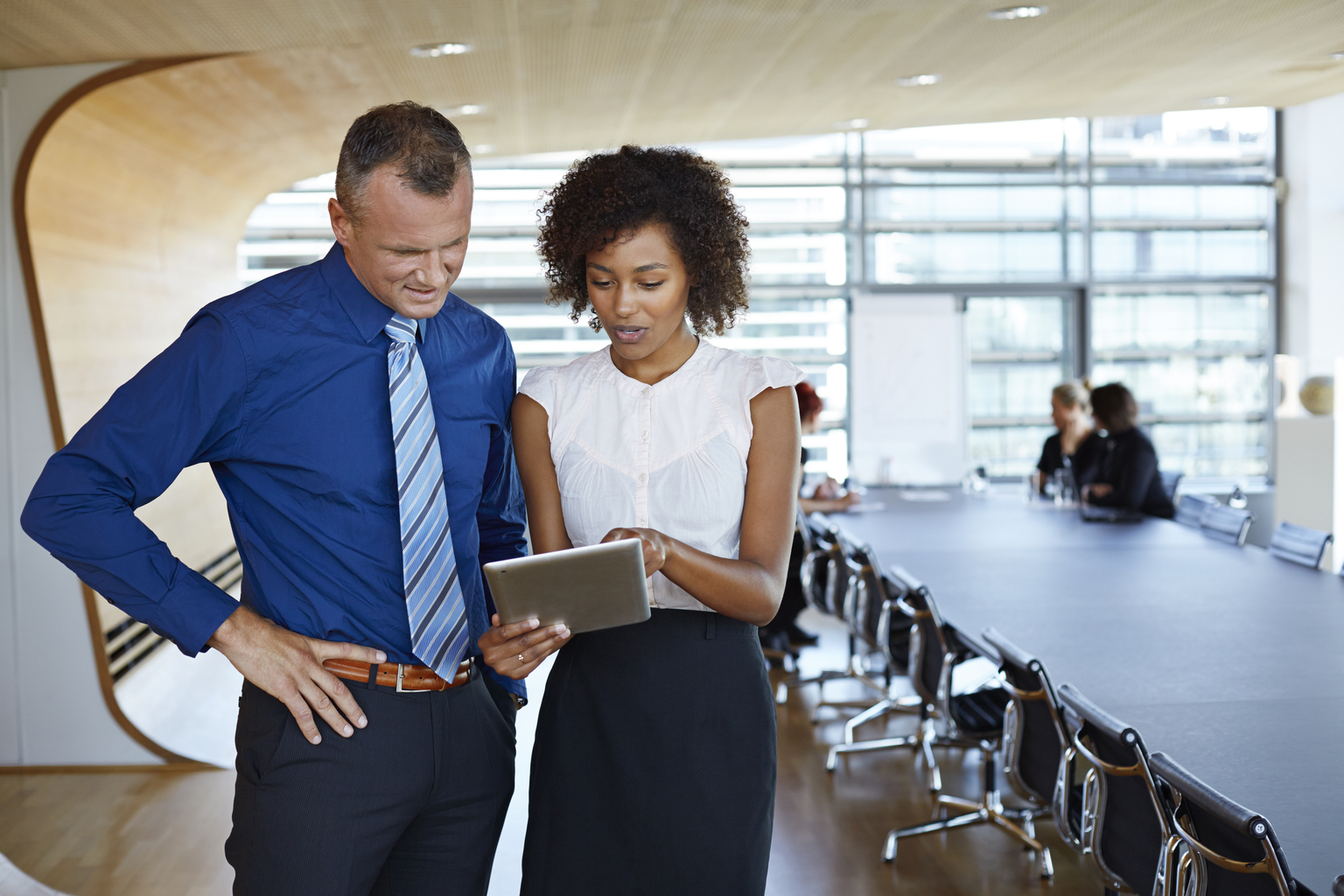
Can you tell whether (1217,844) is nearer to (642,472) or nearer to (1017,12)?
(642,472)

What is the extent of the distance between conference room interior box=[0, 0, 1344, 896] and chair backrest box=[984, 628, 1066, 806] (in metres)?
0.01

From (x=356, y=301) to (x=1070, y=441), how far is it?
6712 mm

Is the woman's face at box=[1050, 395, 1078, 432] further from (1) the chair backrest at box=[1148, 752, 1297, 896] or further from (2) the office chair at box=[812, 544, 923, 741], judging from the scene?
(1) the chair backrest at box=[1148, 752, 1297, 896]

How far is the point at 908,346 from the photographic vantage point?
970 centimetres

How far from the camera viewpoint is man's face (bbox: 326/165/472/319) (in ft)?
4.91

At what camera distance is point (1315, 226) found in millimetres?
9812

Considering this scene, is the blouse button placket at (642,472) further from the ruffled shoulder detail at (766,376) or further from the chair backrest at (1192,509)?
the chair backrest at (1192,509)

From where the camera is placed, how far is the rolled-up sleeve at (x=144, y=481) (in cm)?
141

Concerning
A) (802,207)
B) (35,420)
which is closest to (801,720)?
(35,420)

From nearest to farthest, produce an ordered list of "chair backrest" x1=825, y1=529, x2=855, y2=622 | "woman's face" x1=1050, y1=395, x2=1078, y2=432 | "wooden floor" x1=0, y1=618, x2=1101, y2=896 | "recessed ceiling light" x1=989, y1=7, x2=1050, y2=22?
1. "wooden floor" x1=0, y1=618, x2=1101, y2=896
2. "recessed ceiling light" x1=989, y1=7, x2=1050, y2=22
3. "chair backrest" x1=825, y1=529, x2=855, y2=622
4. "woman's face" x1=1050, y1=395, x2=1078, y2=432

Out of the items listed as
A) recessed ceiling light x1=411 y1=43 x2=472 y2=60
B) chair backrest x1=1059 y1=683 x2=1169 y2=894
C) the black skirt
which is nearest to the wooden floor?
chair backrest x1=1059 y1=683 x2=1169 y2=894

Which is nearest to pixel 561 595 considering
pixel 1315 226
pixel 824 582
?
pixel 824 582

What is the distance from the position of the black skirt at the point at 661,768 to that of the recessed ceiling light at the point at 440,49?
328 cm

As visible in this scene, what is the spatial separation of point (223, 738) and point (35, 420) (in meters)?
1.64
